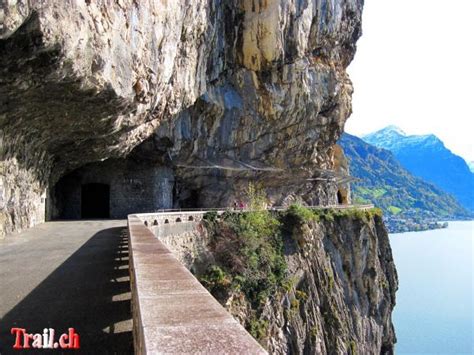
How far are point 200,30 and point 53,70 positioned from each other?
12313mm

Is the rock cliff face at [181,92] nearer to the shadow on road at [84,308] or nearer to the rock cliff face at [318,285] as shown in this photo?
Result: the shadow on road at [84,308]

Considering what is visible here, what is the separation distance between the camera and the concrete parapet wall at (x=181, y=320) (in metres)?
1.97

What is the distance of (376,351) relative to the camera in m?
28.4

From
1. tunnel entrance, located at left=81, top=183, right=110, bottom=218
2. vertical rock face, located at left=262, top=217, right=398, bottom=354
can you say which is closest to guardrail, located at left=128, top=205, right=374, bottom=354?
vertical rock face, located at left=262, top=217, right=398, bottom=354

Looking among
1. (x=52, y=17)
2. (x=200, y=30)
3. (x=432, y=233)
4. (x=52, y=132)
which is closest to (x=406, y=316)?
(x=200, y=30)

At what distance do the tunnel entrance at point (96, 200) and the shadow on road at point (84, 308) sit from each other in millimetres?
22259

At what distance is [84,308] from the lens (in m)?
5.19

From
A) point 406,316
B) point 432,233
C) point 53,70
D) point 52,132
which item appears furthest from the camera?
point 432,233

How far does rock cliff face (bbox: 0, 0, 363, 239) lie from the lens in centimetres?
894

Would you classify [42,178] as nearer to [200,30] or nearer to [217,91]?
[200,30]

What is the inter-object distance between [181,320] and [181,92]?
1822 cm

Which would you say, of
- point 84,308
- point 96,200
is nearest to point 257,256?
point 84,308

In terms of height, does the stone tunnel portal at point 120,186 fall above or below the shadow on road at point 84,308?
above

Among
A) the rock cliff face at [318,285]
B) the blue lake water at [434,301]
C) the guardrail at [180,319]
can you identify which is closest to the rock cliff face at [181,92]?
the rock cliff face at [318,285]
